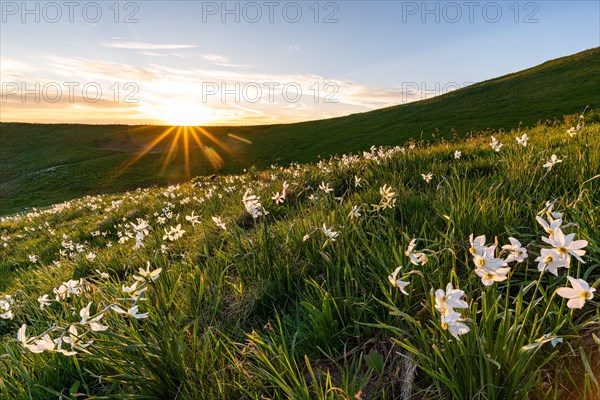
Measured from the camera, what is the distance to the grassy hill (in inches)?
1768

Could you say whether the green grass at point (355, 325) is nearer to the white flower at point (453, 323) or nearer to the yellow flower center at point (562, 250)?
the white flower at point (453, 323)

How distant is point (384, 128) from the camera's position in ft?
186

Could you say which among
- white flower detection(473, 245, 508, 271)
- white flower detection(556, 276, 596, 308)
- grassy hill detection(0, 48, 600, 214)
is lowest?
white flower detection(556, 276, 596, 308)

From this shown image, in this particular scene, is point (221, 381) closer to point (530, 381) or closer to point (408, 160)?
point (530, 381)

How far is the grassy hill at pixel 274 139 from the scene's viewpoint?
147 feet

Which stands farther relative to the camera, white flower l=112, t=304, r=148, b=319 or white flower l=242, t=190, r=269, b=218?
white flower l=242, t=190, r=269, b=218

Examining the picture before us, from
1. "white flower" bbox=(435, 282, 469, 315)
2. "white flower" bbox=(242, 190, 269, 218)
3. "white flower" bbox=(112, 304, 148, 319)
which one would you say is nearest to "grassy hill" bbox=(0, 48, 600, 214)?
"white flower" bbox=(242, 190, 269, 218)

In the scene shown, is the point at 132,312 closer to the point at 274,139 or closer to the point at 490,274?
the point at 490,274

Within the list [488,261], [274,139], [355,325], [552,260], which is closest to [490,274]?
[488,261]

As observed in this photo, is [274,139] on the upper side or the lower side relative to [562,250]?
upper

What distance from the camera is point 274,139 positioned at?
66.9 metres

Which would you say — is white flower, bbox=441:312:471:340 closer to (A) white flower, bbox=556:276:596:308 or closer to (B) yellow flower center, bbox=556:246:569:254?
(A) white flower, bbox=556:276:596:308

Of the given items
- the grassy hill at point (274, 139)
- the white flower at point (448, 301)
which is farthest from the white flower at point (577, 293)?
the grassy hill at point (274, 139)

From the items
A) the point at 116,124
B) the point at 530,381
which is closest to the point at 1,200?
the point at 116,124
